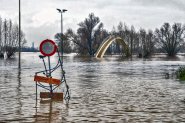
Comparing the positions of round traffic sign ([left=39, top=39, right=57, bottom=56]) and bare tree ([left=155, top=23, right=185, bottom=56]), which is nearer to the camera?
round traffic sign ([left=39, top=39, right=57, bottom=56])

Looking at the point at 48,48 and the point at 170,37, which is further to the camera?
the point at 170,37

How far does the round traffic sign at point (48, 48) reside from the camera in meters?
13.6

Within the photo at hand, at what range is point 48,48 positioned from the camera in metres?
13.7

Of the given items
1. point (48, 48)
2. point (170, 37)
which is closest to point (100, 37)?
point (170, 37)

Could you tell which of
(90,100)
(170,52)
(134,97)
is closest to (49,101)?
(90,100)

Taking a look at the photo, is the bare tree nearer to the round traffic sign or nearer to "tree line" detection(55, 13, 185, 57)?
"tree line" detection(55, 13, 185, 57)

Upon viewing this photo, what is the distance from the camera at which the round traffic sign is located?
44.6 feet

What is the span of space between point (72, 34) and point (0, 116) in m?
120

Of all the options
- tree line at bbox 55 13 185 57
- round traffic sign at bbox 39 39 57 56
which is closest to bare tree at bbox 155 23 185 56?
tree line at bbox 55 13 185 57

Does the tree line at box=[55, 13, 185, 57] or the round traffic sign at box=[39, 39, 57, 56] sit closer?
the round traffic sign at box=[39, 39, 57, 56]

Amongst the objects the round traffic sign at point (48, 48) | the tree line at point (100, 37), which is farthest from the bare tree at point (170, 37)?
the round traffic sign at point (48, 48)

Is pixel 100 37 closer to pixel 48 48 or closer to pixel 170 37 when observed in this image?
pixel 170 37

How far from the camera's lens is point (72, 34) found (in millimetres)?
129500

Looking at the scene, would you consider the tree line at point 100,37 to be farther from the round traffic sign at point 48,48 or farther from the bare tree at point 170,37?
the round traffic sign at point 48,48
